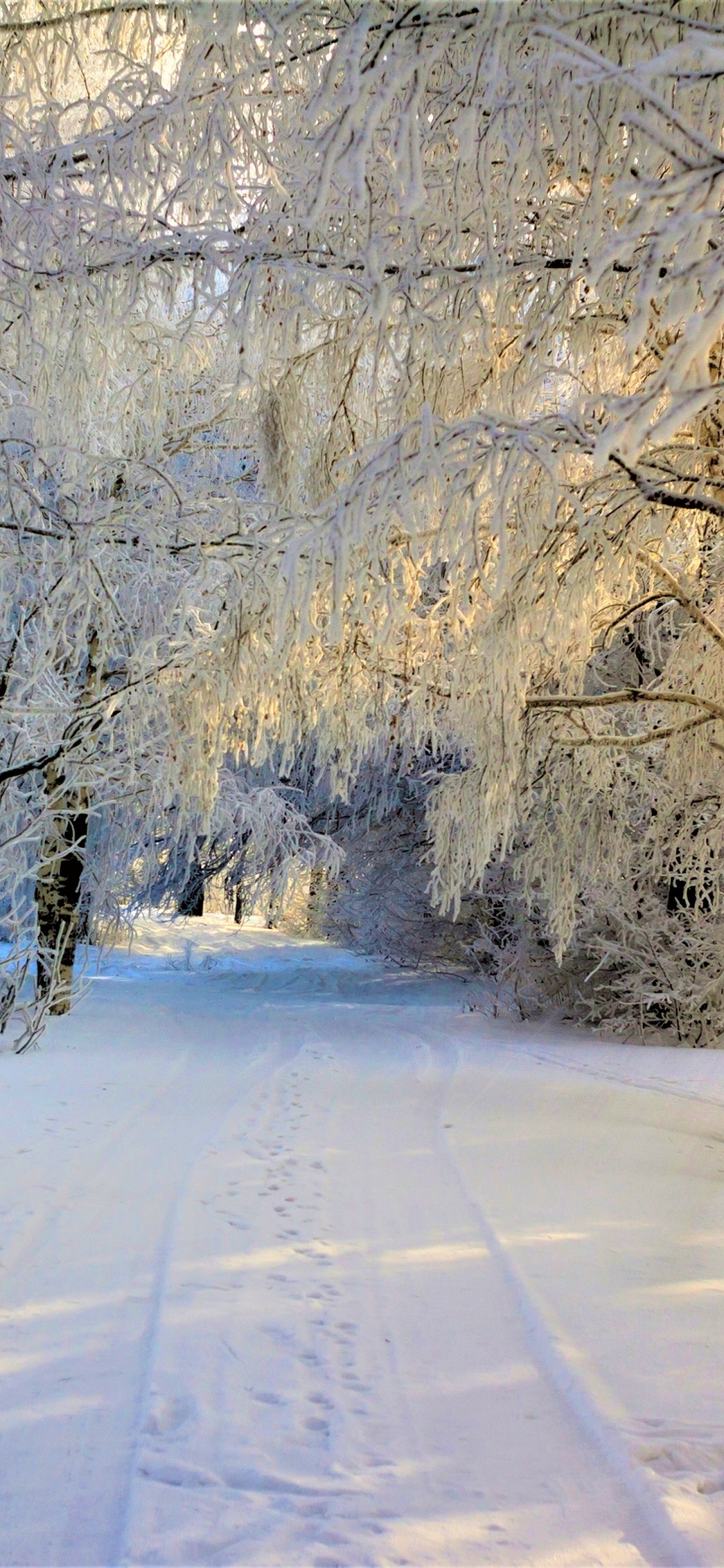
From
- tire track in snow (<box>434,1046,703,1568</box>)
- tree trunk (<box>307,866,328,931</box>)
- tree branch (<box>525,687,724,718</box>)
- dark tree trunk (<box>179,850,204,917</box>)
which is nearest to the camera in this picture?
tire track in snow (<box>434,1046,703,1568</box>)

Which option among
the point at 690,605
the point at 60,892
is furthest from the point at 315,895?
the point at 690,605

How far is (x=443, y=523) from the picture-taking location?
2941 millimetres

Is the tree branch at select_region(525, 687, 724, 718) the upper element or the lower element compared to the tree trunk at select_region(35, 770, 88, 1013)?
upper

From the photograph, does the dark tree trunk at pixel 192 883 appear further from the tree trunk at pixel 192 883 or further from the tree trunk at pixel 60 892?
the tree trunk at pixel 60 892

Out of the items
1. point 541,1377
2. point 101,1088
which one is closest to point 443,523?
point 541,1377

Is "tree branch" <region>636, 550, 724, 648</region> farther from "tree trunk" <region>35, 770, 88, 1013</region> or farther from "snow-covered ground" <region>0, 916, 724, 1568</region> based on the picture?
"tree trunk" <region>35, 770, 88, 1013</region>

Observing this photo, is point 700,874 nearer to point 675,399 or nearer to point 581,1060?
point 581,1060

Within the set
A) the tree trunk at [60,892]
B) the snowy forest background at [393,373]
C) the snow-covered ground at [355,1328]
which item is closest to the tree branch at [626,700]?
the snowy forest background at [393,373]

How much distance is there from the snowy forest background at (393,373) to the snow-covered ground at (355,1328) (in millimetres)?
1472

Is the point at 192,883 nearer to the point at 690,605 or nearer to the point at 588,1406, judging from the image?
the point at 690,605

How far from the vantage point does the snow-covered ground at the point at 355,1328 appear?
86.0 inches

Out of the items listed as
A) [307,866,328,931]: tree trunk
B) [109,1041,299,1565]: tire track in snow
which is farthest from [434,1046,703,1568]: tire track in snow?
[307,866,328,931]: tree trunk

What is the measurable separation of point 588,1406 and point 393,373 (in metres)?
4.33

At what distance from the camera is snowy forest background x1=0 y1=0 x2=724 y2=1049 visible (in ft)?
8.30
